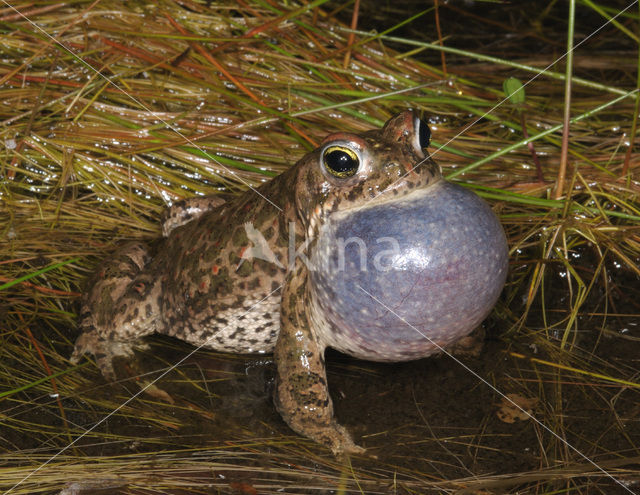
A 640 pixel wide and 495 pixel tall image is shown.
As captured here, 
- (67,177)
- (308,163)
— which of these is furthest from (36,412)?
(67,177)

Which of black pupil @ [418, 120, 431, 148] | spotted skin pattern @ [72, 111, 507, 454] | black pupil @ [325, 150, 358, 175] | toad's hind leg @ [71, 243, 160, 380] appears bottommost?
toad's hind leg @ [71, 243, 160, 380]

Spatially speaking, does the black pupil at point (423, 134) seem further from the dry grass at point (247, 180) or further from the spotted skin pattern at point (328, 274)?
the dry grass at point (247, 180)

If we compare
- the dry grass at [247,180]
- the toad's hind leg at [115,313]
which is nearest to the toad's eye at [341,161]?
the dry grass at [247,180]

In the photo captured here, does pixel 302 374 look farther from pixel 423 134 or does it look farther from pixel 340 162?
pixel 423 134

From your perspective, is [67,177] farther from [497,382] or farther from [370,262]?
[497,382]

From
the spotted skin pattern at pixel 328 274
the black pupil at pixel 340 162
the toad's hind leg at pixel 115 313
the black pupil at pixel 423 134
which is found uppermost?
the black pupil at pixel 423 134

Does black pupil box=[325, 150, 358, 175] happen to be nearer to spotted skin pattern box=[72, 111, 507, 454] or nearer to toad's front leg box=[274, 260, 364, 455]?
spotted skin pattern box=[72, 111, 507, 454]

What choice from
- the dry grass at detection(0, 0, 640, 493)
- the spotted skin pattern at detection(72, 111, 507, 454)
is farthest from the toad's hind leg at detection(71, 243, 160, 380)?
the dry grass at detection(0, 0, 640, 493)
